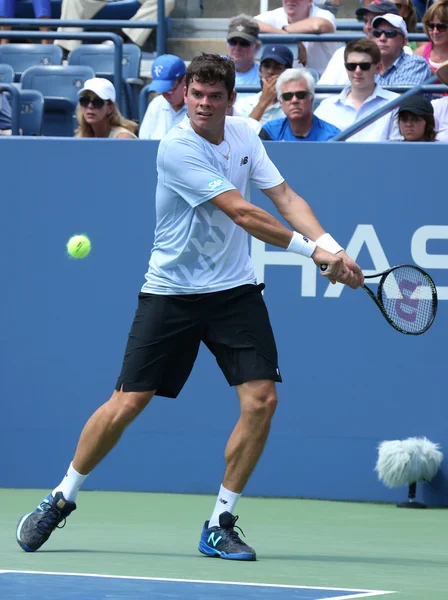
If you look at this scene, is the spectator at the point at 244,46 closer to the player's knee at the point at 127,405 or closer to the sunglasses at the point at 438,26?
the sunglasses at the point at 438,26

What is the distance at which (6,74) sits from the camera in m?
9.65

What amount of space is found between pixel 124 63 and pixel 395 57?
2.62 meters

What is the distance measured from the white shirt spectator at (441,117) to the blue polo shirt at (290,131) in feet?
1.88

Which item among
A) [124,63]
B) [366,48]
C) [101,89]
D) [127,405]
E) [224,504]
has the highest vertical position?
[124,63]

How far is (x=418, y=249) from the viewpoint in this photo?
249 inches

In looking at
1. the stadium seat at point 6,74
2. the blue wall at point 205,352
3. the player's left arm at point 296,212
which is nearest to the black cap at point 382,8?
the blue wall at point 205,352

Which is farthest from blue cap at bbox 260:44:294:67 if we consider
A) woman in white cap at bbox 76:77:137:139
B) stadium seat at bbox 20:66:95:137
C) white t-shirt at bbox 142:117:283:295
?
white t-shirt at bbox 142:117:283:295

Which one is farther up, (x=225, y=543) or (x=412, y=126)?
(x=412, y=126)

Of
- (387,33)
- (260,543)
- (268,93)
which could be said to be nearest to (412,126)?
(268,93)

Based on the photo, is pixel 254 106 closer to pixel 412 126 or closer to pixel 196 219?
pixel 412 126

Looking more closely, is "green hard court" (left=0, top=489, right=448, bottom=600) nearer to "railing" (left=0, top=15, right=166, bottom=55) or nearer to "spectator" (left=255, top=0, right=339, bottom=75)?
"railing" (left=0, top=15, right=166, bottom=55)

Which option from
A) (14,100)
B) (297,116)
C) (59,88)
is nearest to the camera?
(297,116)

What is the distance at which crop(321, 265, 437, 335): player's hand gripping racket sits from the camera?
16.6ft

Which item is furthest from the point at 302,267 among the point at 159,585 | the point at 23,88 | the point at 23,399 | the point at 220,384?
the point at 23,88
